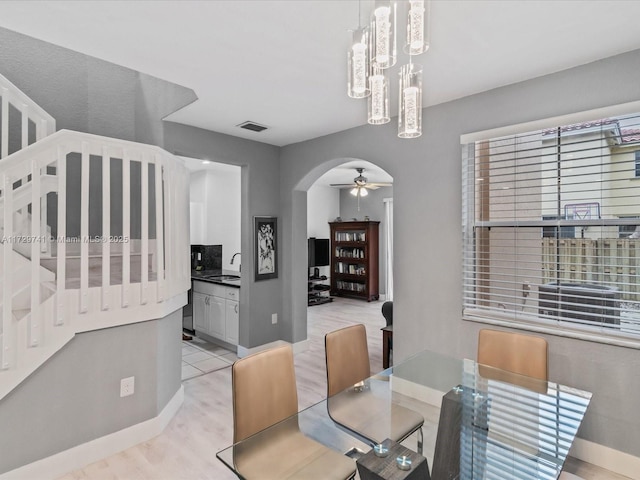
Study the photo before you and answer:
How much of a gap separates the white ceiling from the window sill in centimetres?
175

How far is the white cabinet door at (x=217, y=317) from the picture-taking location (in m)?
4.66

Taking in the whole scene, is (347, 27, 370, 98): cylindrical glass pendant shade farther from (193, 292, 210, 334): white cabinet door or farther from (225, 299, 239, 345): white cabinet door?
(193, 292, 210, 334): white cabinet door

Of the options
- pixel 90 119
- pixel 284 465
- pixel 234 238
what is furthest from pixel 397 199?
pixel 234 238

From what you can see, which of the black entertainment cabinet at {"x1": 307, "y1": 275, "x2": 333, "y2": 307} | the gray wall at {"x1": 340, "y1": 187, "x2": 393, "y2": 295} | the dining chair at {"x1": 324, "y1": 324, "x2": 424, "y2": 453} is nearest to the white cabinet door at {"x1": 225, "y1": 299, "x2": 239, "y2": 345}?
the dining chair at {"x1": 324, "y1": 324, "x2": 424, "y2": 453}

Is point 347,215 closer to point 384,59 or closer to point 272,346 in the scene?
point 272,346

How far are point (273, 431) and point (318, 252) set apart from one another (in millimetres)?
6654

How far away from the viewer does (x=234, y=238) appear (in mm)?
6230

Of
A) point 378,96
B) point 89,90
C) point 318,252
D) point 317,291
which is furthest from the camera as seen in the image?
point 318,252

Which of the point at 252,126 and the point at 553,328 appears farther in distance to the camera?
the point at 252,126

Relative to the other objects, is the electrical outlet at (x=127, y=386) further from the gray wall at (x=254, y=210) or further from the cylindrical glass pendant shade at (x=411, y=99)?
the cylindrical glass pendant shade at (x=411, y=99)

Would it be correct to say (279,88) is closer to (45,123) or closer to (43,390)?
(45,123)

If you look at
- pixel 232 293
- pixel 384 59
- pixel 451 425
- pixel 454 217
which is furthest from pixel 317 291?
pixel 384 59

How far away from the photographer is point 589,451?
232 centimetres

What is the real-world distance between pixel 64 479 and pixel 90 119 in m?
2.91
